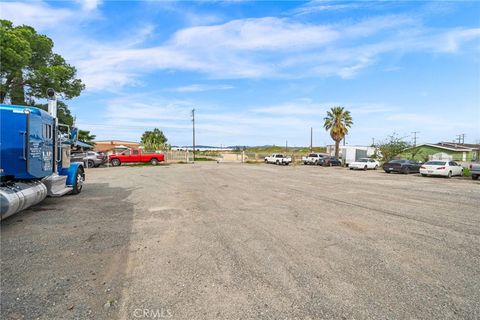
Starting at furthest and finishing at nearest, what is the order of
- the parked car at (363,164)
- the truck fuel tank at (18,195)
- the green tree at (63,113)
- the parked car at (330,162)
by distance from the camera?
the parked car at (330,162) < the parked car at (363,164) < the green tree at (63,113) < the truck fuel tank at (18,195)

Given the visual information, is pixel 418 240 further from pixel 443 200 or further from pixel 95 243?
pixel 443 200

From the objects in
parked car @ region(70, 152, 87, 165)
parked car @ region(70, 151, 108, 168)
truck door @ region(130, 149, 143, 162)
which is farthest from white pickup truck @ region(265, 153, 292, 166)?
parked car @ region(70, 152, 87, 165)

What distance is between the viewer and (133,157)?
1351 inches

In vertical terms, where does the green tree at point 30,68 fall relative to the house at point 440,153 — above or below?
above

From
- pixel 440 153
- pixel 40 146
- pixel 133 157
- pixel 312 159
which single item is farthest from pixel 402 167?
pixel 40 146

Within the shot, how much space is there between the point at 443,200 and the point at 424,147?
4421 cm

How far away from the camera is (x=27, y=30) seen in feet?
78.3

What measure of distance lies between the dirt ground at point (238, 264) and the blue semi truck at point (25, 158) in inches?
23.3

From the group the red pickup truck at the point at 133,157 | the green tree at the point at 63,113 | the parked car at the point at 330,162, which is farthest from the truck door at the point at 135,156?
the parked car at the point at 330,162

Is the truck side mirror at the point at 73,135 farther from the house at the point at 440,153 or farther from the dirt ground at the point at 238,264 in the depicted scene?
the house at the point at 440,153

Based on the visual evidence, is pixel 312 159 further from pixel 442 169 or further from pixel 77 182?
pixel 77 182

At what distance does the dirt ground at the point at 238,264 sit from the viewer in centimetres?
312

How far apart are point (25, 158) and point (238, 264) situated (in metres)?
6.22

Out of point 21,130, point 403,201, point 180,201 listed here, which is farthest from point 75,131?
point 403,201
